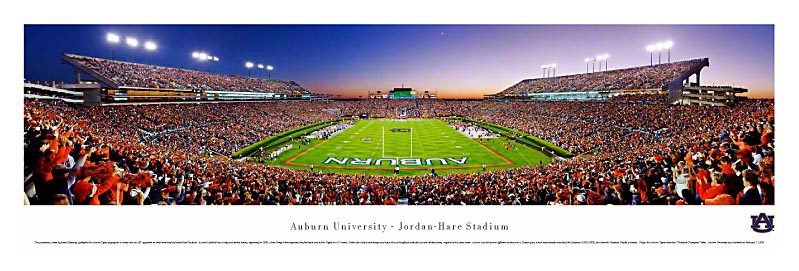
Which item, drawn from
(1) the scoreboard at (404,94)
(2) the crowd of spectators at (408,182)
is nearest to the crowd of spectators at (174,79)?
(2) the crowd of spectators at (408,182)

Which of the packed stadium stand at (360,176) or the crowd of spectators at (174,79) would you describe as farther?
the crowd of spectators at (174,79)
